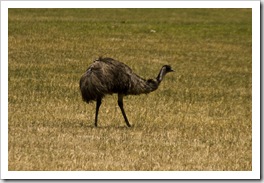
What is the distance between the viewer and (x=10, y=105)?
61.9 feet

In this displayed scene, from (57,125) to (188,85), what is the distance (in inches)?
376

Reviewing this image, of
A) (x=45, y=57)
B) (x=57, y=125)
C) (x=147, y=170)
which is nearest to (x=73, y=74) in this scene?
(x=45, y=57)

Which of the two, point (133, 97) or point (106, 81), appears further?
point (133, 97)

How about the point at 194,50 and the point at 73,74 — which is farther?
the point at 194,50

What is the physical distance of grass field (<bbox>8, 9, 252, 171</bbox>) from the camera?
13.6m

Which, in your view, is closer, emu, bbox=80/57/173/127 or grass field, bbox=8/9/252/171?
grass field, bbox=8/9/252/171

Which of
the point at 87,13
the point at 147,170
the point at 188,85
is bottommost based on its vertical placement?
the point at 147,170

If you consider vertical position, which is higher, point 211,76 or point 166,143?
point 211,76

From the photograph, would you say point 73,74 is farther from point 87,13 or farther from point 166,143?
point 87,13

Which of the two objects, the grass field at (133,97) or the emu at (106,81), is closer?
the grass field at (133,97)

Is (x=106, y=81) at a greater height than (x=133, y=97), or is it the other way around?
(x=106, y=81)

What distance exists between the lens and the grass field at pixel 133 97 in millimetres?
13594

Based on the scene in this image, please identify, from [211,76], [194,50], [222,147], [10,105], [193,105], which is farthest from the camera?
[194,50]

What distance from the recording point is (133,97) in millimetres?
21797
